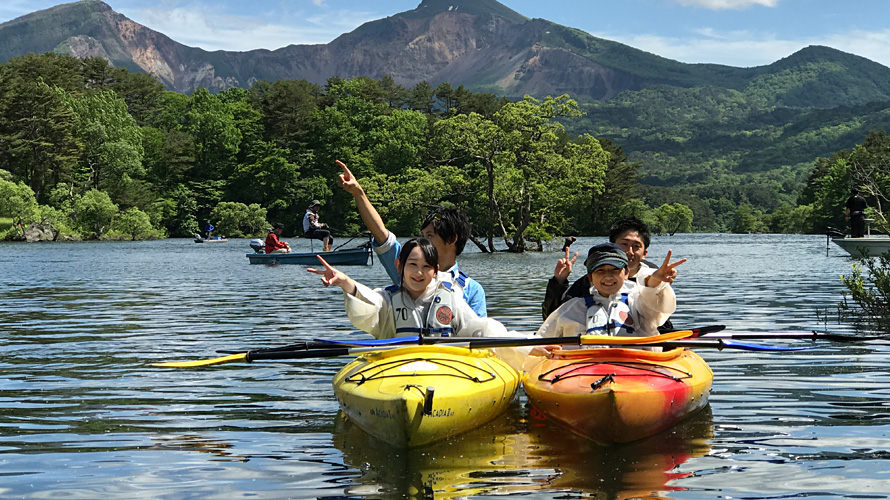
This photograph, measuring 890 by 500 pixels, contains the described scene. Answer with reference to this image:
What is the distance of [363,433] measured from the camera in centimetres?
726

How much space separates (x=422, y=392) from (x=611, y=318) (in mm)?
2035

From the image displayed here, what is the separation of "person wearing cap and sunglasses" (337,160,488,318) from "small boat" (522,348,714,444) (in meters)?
0.98

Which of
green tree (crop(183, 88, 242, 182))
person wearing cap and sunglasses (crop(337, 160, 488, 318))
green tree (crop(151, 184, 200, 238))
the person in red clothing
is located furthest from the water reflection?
green tree (crop(183, 88, 242, 182))

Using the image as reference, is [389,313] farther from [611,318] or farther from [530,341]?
[611,318]

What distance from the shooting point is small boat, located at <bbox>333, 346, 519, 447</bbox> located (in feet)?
20.7

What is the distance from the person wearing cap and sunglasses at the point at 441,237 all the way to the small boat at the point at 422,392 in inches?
29.3

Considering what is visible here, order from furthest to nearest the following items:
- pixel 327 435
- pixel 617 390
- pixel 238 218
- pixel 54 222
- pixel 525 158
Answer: pixel 238 218, pixel 54 222, pixel 525 158, pixel 327 435, pixel 617 390

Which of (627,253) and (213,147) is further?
(213,147)

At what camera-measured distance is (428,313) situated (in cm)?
773

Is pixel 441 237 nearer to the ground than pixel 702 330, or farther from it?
farther from it

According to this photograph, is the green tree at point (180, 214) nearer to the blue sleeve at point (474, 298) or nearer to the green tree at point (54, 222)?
the green tree at point (54, 222)

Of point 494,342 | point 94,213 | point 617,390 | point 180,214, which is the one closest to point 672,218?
point 180,214

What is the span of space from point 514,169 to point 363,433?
38.4m

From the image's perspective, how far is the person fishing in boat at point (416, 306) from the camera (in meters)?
7.29
